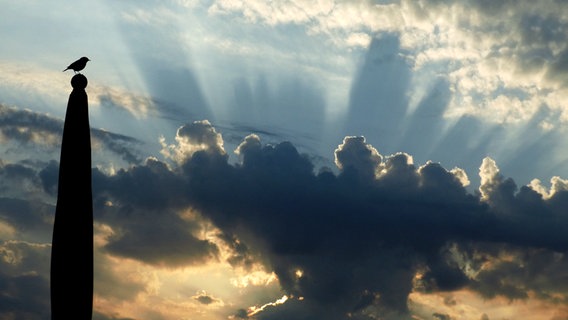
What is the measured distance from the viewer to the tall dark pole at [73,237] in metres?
29.2

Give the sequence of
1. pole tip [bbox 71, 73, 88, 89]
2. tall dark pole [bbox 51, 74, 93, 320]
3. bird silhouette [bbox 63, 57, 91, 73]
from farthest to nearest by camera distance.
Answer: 1. bird silhouette [bbox 63, 57, 91, 73]
2. pole tip [bbox 71, 73, 88, 89]
3. tall dark pole [bbox 51, 74, 93, 320]

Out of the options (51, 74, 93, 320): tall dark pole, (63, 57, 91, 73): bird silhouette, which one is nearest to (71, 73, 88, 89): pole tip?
(63, 57, 91, 73): bird silhouette

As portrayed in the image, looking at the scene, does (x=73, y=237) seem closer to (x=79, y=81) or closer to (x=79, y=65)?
(x=79, y=81)

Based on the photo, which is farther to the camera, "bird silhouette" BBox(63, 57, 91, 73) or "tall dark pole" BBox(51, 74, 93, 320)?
"bird silhouette" BBox(63, 57, 91, 73)

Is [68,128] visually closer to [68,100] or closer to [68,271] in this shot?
[68,100]

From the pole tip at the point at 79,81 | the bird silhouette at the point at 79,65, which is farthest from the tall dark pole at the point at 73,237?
the bird silhouette at the point at 79,65

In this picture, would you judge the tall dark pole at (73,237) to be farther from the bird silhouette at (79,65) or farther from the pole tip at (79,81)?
the bird silhouette at (79,65)

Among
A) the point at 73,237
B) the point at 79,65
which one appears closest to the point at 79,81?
the point at 79,65

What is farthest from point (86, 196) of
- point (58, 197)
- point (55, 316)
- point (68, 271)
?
point (55, 316)

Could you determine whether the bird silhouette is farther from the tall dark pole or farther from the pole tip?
the tall dark pole

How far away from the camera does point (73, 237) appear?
29469 mm

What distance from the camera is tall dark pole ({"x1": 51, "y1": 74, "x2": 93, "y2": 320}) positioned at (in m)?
29.2

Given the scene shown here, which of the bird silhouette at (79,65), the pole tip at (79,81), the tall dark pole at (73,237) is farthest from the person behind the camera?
the bird silhouette at (79,65)

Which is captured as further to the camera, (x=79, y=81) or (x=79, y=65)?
(x=79, y=65)
